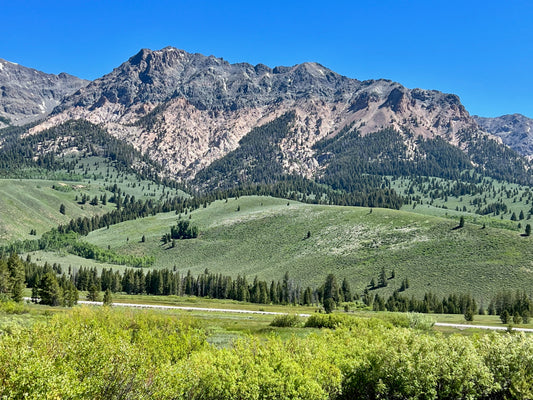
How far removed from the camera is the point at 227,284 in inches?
6703

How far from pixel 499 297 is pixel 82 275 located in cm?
14614

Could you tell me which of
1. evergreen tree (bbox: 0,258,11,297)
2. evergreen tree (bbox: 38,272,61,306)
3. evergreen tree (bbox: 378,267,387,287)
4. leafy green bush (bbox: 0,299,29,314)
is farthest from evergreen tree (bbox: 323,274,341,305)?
leafy green bush (bbox: 0,299,29,314)

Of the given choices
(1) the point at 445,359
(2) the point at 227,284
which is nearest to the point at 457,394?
(1) the point at 445,359

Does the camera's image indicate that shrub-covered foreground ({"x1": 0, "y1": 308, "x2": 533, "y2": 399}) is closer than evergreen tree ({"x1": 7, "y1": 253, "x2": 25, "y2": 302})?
Yes

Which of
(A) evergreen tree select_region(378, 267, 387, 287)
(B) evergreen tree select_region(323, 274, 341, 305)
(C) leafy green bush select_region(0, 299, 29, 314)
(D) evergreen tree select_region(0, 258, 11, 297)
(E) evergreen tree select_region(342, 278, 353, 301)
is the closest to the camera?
(C) leafy green bush select_region(0, 299, 29, 314)

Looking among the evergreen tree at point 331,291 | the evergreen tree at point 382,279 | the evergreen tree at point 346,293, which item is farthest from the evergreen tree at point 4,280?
the evergreen tree at point 382,279

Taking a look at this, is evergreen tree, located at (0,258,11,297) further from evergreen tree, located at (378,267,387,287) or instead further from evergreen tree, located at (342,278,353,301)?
evergreen tree, located at (378,267,387,287)

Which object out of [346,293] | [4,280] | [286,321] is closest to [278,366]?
[286,321]

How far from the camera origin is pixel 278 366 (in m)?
38.9

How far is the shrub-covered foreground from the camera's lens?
3077cm

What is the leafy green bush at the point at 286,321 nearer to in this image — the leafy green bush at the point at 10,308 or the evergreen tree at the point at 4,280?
the leafy green bush at the point at 10,308

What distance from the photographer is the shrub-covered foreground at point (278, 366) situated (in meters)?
30.8

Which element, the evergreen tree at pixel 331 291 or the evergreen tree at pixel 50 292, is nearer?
the evergreen tree at pixel 50 292

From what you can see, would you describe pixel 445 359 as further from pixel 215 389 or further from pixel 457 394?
pixel 215 389
